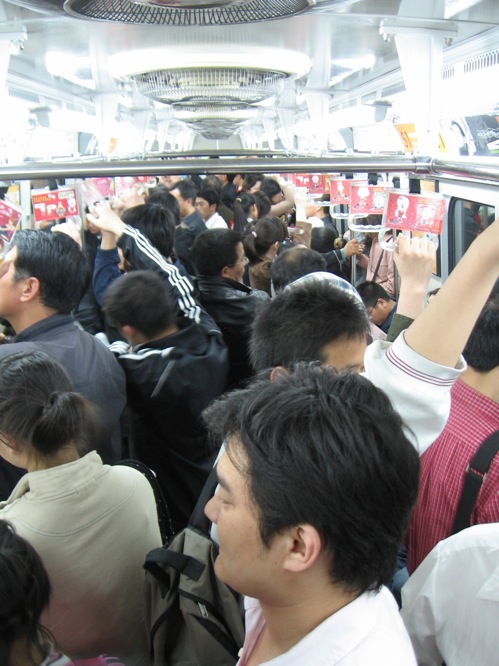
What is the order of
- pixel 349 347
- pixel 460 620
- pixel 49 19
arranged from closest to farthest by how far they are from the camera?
pixel 460 620 < pixel 349 347 < pixel 49 19

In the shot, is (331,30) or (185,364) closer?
(185,364)

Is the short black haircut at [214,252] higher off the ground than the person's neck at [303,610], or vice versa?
the short black haircut at [214,252]

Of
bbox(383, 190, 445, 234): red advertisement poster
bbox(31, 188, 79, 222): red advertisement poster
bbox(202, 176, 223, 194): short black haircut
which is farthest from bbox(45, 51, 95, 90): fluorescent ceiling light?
bbox(202, 176, 223, 194): short black haircut

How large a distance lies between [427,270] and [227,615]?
988 millimetres

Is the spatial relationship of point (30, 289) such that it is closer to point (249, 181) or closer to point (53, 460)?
point (53, 460)

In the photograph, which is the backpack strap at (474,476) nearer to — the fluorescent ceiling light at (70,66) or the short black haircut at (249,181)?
the fluorescent ceiling light at (70,66)

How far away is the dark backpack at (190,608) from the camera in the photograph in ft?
Result: 4.68

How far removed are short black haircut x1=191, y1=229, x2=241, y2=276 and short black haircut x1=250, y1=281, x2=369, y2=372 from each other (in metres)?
1.47

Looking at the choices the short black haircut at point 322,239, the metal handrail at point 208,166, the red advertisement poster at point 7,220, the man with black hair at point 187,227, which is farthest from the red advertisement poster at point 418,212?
the short black haircut at point 322,239

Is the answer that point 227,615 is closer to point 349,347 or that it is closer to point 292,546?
point 292,546

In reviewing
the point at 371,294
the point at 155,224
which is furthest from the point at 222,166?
the point at 371,294

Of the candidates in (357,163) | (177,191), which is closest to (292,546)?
(357,163)

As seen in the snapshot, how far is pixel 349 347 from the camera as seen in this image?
6.35 feet

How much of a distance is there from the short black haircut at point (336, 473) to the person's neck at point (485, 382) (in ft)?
2.19
